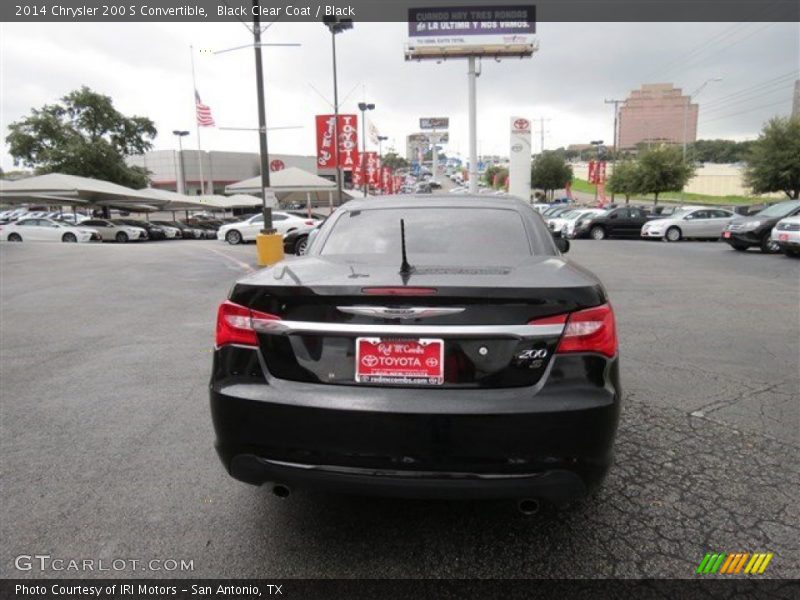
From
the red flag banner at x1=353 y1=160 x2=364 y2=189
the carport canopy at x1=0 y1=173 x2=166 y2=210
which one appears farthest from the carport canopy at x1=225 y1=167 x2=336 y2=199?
the carport canopy at x1=0 y1=173 x2=166 y2=210

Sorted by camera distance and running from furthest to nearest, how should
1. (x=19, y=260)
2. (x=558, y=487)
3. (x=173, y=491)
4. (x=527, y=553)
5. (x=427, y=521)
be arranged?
(x=19, y=260)
(x=173, y=491)
(x=427, y=521)
(x=527, y=553)
(x=558, y=487)

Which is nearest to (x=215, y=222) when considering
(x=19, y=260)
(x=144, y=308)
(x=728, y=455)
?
(x=19, y=260)

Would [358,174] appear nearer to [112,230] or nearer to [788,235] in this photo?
[112,230]

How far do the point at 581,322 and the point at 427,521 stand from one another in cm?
129

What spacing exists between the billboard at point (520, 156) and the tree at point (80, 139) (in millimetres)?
29362

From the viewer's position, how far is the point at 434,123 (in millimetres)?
114812

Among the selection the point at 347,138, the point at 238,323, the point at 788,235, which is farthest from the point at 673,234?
the point at 238,323

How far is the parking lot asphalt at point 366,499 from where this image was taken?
2553 millimetres

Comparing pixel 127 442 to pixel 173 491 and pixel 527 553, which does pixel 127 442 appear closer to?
pixel 173 491

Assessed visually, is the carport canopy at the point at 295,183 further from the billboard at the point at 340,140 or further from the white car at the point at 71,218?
the white car at the point at 71,218

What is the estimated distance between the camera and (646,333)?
6.66 metres

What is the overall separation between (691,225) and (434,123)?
97213 millimetres

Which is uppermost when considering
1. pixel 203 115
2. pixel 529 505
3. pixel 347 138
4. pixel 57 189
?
pixel 203 115

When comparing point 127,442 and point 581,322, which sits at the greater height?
point 581,322
